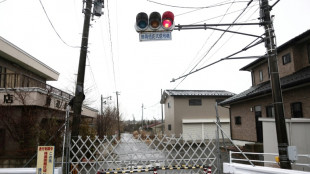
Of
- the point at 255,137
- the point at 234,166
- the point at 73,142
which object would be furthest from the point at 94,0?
the point at 255,137

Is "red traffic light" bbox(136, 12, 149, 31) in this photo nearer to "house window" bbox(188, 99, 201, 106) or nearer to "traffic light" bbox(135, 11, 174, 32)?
"traffic light" bbox(135, 11, 174, 32)

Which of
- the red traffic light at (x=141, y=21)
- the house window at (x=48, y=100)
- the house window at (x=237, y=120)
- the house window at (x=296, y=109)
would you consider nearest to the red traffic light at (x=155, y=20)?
the red traffic light at (x=141, y=21)

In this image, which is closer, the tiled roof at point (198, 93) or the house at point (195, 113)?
the house at point (195, 113)

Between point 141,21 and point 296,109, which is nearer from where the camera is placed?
point 141,21

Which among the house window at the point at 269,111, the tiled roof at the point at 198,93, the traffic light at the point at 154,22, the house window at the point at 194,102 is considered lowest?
the house window at the point at 269,111

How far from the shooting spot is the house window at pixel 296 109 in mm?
10423

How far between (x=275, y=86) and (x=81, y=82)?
17.6 feet

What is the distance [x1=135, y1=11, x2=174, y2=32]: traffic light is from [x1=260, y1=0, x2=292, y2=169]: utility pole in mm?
2278

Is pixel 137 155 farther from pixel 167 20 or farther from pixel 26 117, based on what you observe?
pixel 167 20

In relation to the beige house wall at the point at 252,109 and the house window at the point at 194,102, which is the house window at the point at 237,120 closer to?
the beige house wall at the point at 252,109

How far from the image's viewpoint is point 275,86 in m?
5.06

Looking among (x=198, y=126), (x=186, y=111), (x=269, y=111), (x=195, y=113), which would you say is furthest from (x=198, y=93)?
(x=269, y=111)

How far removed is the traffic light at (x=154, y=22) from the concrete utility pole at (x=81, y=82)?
2.83 meters

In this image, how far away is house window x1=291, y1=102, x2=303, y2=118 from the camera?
10.4 m
